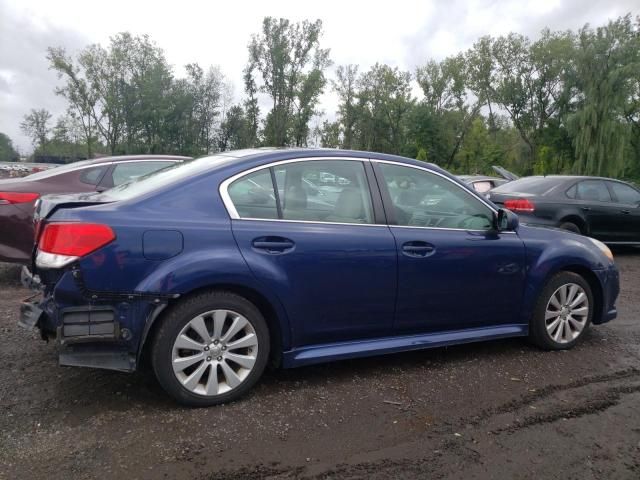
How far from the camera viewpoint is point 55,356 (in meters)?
3.95

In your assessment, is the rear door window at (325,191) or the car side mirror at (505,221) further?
the car side mirror at (505,221)

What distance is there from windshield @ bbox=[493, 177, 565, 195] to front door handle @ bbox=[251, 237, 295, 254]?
21.3ft

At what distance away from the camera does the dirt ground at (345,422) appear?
8.68 feet

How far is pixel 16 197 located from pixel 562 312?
5.45 meters

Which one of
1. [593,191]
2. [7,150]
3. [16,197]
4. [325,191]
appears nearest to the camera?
[325,191]

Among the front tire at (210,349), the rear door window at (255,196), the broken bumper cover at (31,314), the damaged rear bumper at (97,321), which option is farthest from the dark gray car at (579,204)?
the broken bumper cover at (31,314)

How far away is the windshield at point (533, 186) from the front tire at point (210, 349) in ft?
22.1

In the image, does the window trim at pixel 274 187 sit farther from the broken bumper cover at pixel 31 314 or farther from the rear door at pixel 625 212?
the rear door at pixel 625 212

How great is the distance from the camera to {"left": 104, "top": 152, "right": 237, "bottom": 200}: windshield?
3.33 metres

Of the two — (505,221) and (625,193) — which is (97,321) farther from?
(625,193)

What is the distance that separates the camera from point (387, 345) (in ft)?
12.1

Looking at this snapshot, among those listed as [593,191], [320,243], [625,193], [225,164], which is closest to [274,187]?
[225,164]

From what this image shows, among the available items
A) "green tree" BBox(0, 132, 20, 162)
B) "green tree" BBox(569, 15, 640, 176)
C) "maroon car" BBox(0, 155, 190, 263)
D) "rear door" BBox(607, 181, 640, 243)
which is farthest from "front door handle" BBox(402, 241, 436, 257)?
"green tree" BBox(0, 132, 20, 162)

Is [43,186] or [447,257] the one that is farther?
[43,186]
